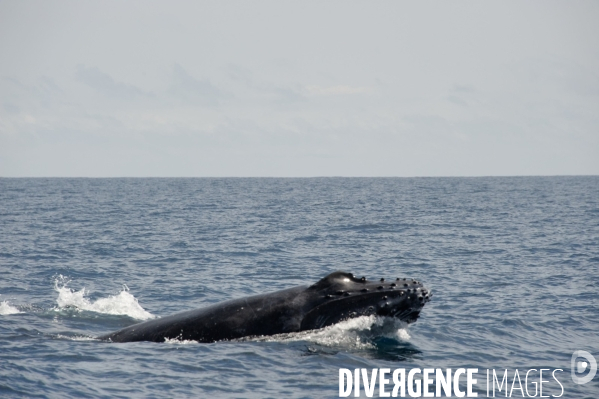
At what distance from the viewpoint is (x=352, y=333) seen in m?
15.2

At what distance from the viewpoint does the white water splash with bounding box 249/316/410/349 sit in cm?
1492

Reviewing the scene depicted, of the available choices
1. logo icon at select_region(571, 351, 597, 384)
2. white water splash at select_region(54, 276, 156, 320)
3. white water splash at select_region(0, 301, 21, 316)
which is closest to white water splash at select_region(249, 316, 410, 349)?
logo icon at select_region(571, 351, 597, 384)

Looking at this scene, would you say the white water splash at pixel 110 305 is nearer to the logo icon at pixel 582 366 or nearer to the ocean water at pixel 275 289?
the ocean water at pixel 275 289

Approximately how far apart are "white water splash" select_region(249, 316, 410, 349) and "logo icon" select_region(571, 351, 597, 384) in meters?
3.51

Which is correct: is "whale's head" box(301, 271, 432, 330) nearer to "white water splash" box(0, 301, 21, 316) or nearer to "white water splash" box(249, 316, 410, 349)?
"white water splash" box(249, 316, 410, 349)

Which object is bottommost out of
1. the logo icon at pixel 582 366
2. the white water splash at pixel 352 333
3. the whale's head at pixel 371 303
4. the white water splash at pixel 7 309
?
the logo icon at pixel 582 366

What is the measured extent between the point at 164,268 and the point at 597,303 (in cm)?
1587

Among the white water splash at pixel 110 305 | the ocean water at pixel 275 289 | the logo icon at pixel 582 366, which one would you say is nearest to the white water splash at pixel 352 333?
the ocean water at pixel 275 289

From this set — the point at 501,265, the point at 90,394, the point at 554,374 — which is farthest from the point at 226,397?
the point at 501,265

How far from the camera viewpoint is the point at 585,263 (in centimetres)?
3341

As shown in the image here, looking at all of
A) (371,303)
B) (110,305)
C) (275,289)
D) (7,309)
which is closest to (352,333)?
(371,303)

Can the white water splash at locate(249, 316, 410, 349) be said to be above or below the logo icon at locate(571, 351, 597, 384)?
above

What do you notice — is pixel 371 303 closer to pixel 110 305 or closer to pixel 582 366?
pixel 582 366

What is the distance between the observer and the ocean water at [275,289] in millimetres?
14211
